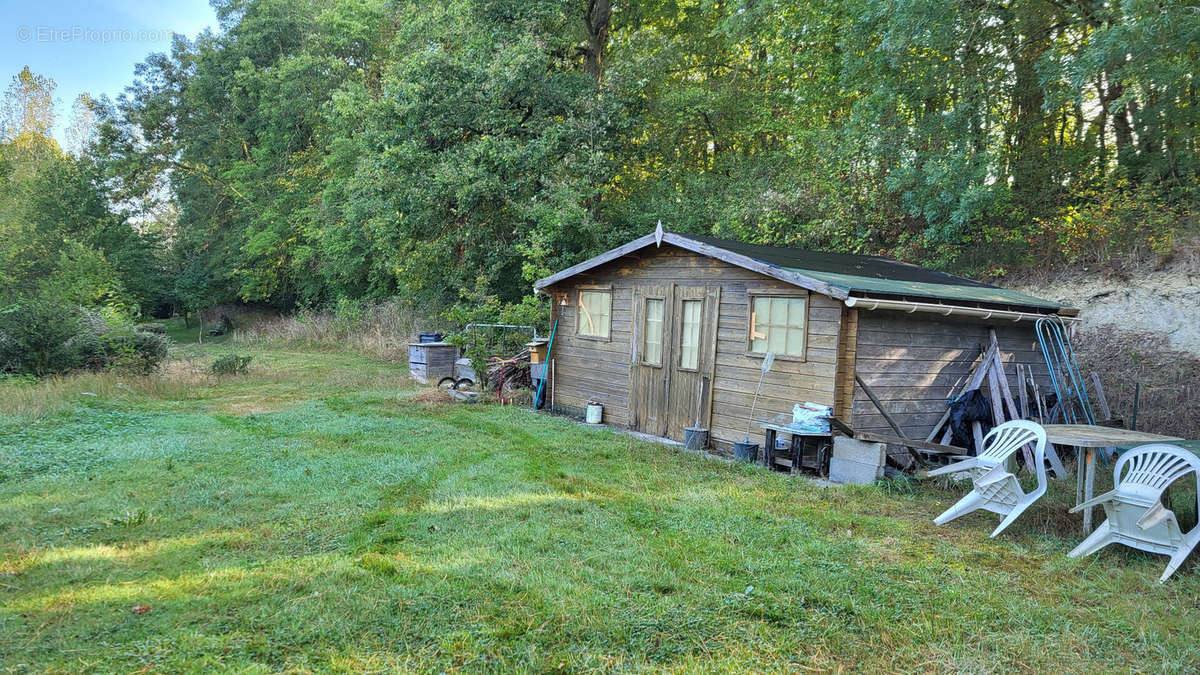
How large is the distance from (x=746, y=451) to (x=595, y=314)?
4103 millimetres

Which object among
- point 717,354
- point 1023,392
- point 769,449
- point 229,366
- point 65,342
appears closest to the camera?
point 769,449

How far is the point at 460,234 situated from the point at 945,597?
52.0 ft

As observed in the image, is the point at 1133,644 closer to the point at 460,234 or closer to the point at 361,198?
the point at 460,234

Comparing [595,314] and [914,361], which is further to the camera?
[595,314]

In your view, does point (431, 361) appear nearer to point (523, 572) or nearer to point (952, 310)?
point (952, 310)

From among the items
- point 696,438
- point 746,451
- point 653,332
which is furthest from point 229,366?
point 746,451

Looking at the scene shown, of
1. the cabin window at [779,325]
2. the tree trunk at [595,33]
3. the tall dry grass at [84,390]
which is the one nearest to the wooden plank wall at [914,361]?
the cabin window at [779,325]

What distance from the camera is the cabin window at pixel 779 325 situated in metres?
7.96

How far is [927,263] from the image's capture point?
523 inches

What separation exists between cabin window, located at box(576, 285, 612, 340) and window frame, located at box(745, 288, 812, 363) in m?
2.93

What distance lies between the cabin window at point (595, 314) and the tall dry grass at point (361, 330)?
28.6ft

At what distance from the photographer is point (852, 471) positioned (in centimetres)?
718

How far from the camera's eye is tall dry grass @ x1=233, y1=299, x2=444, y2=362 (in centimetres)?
1994

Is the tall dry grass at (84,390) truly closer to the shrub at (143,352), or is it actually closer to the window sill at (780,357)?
the shrub at (143,352)
